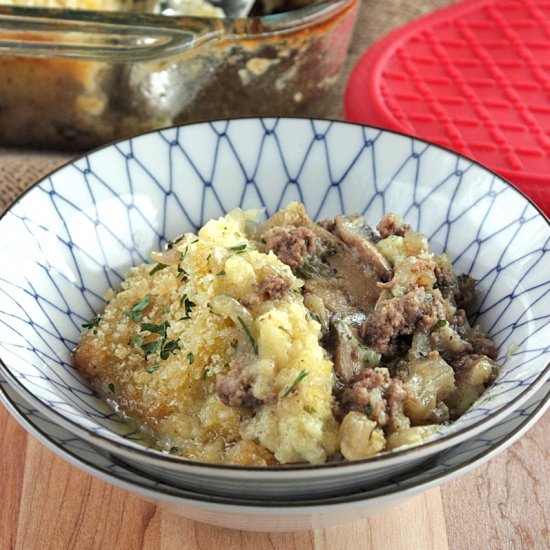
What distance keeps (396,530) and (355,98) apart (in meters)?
2.01

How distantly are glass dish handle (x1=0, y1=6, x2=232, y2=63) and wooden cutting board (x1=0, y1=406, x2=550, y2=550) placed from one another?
1.54 metres

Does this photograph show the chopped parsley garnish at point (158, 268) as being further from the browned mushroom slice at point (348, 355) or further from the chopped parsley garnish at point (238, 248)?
the browned mushroom slice at point (348, 355)

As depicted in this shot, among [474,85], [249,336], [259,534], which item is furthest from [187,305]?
[474,85]

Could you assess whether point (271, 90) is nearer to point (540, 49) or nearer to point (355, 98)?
point (355, 98)

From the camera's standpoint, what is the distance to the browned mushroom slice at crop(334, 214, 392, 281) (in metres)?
2.41

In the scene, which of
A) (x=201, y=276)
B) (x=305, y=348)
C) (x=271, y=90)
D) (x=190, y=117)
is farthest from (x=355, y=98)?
(x=305, y=348)

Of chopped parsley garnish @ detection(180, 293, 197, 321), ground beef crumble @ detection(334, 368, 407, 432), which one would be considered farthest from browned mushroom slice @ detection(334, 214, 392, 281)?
chopped parsley garnish @ detection(180, 293, 197, 321)

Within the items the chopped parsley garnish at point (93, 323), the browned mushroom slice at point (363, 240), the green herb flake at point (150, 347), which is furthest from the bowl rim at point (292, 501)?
the browned mushroom slice at point (363, 240)

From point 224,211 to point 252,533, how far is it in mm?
1099

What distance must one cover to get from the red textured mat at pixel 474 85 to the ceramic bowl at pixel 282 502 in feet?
5.10

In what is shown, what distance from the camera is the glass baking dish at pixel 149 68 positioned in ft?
10.3

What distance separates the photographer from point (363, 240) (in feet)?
8.07

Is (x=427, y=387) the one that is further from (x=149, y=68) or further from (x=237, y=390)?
(x=149, y=68)

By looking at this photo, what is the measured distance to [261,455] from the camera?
1.97 meters
